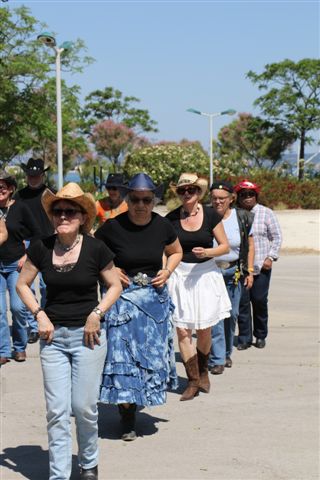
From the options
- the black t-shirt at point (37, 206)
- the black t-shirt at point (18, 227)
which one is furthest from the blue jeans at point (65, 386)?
the black t-shirt at point (37, 206)

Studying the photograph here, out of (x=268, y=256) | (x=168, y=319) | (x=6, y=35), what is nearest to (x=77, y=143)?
(x=6, y=35)

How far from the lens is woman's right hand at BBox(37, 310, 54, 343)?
5.00 meters

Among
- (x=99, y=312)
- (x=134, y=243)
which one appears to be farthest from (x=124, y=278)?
(x=99, y=312)

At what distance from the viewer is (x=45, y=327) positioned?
501 cm

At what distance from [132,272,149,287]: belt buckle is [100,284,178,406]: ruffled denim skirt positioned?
0.10ft

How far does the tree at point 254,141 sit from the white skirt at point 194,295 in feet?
171

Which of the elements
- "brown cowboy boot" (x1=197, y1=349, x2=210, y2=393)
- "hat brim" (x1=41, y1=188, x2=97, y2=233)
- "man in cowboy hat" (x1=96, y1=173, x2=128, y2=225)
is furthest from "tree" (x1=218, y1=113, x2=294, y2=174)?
"hat brim" (x1=41, y1=188, x2=97, y2=233)

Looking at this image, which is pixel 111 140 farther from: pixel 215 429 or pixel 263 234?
pixel 215 429

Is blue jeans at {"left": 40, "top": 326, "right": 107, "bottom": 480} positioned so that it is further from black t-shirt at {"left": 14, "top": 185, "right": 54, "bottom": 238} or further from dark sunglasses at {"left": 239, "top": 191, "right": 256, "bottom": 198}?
dark sunglasses at {"left": 239, "top": 191, "right": 256, "bottom": 198}

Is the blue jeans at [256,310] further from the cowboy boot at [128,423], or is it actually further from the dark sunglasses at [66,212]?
the dark sunglasses at [66,212]

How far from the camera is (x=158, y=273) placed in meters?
6.36

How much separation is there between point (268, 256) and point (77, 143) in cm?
3793

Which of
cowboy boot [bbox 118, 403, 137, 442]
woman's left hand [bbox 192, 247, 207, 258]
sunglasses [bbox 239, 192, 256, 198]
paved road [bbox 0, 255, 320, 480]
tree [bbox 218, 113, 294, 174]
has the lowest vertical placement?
paved road [bbox 0, 255, 320, 480]

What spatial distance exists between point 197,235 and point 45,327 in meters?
2.74
